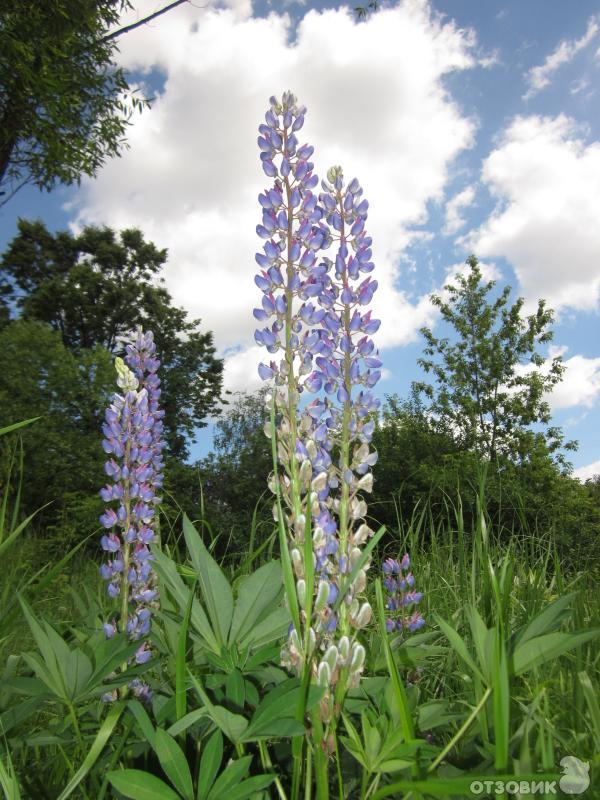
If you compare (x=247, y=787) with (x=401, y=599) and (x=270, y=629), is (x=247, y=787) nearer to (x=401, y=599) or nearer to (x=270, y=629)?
(x=270, y=629)

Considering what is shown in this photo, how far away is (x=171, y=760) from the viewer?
42.8 inches

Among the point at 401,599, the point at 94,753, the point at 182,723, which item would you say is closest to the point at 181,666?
the point at 182,723

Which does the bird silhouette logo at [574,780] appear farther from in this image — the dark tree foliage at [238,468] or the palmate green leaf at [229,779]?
the dark tree foliage at [238,468]

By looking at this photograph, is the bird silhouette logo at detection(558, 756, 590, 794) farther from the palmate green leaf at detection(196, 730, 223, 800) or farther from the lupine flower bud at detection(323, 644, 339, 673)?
the palmate green leaf at detection(196, 730, 223, 800)

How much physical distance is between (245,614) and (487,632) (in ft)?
1.81

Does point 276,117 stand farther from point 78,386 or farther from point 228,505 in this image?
point 228,505

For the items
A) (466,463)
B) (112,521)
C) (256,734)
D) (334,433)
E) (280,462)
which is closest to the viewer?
(256,734)

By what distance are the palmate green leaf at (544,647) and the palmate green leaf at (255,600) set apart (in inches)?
21.7

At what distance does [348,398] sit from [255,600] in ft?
1.74

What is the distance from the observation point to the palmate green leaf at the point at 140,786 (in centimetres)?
103

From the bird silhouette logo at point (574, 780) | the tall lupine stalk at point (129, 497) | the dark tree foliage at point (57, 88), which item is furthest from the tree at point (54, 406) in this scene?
the bird silhouette logo at point (574, 780)

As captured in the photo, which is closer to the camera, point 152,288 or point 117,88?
point 117,88

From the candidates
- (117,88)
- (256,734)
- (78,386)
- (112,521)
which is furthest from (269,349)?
(78,386)

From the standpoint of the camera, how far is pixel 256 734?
1.09 metres
